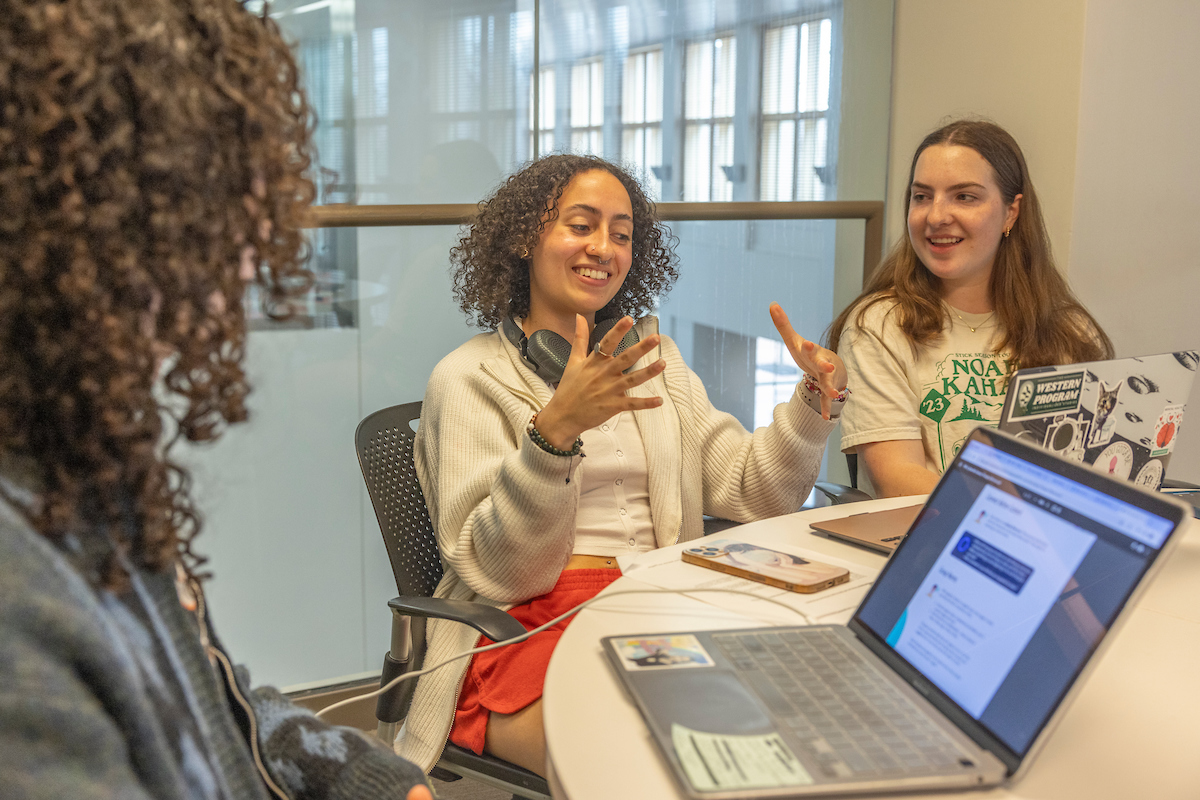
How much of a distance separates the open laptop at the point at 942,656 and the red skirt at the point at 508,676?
0.42 m

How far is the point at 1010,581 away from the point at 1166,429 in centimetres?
83

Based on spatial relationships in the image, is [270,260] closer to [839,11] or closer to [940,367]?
[940,367]

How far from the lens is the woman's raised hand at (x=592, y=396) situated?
1.47 m

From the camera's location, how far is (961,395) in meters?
2.24

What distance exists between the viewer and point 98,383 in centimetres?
63

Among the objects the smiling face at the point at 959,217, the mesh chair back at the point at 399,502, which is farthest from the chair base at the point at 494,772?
the smiling face at the point at 959,217

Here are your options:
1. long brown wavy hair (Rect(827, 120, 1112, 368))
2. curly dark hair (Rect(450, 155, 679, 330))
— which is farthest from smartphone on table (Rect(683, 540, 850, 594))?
long brown wavy hair (Rect(827, 120, 1112, 368))

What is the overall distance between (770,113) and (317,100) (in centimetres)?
142

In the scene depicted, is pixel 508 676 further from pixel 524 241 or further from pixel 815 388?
pixel 524 241

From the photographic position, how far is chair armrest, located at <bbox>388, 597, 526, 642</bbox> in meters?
1.40

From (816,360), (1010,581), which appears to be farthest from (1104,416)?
(1010,581)

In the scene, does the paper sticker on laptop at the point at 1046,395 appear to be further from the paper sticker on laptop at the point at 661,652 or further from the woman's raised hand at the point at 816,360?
the paper sticker on laptop at the point at 661,652

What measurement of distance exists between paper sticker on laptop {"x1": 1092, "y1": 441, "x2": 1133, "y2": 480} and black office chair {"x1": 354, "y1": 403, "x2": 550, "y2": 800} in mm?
929

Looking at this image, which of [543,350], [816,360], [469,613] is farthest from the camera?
[543,350]
